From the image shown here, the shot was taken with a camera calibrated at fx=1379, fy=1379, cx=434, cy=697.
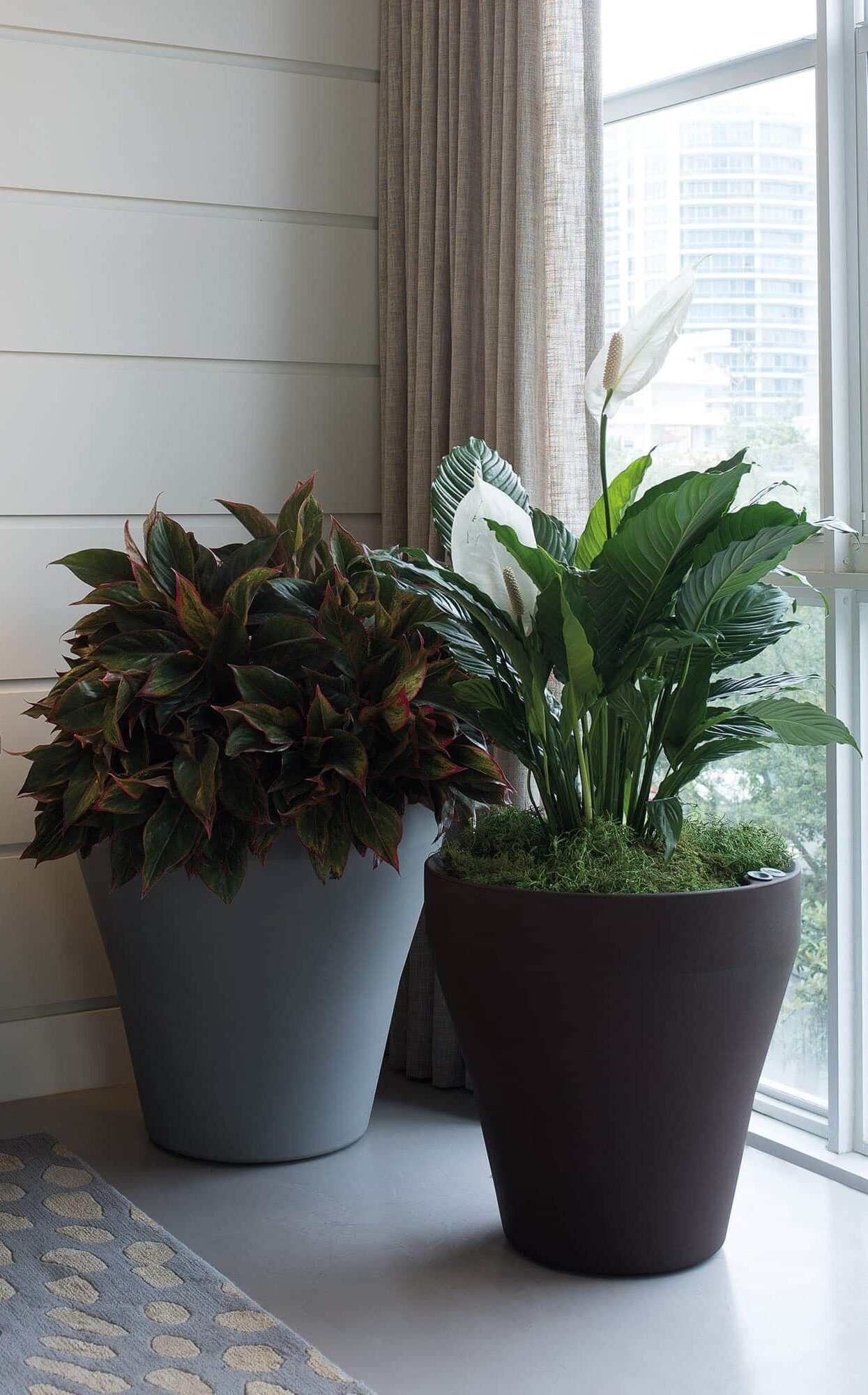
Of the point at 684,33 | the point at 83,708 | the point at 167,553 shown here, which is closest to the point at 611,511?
the point at 167,553

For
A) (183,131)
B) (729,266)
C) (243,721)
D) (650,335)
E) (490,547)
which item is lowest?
(243,721)

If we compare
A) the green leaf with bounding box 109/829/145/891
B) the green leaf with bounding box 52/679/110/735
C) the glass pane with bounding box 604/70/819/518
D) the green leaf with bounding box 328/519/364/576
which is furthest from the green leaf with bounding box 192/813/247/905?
the glass pane with bounding box 604/70/819/518

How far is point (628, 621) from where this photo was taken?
5.63 ft

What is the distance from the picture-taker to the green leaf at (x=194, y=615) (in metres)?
2.00

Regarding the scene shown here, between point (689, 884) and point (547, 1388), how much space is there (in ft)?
1.95

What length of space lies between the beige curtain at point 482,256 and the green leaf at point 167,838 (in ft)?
2.27

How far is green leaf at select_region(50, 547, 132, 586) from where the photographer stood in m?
2.17

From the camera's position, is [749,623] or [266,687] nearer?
[749,623]

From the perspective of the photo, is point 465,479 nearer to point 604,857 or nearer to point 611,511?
point 611,511

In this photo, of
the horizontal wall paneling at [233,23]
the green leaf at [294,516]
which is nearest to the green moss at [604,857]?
the green leaf at [294,516]

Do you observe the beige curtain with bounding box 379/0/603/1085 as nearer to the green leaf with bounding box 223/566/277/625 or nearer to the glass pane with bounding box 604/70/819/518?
the glass pane with bounding box 604/70/819/518

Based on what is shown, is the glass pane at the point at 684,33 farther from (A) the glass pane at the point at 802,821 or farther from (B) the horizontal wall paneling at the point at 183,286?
(A) the glass pane at the point at 802,821

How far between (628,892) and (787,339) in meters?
1.02

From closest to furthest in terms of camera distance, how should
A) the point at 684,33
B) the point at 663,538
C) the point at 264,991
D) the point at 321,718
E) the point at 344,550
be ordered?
1. the point at 663,538
2. the point at 321,718
3. the point at 264,991
4. the point at 344,550
5. the point at 684,33
